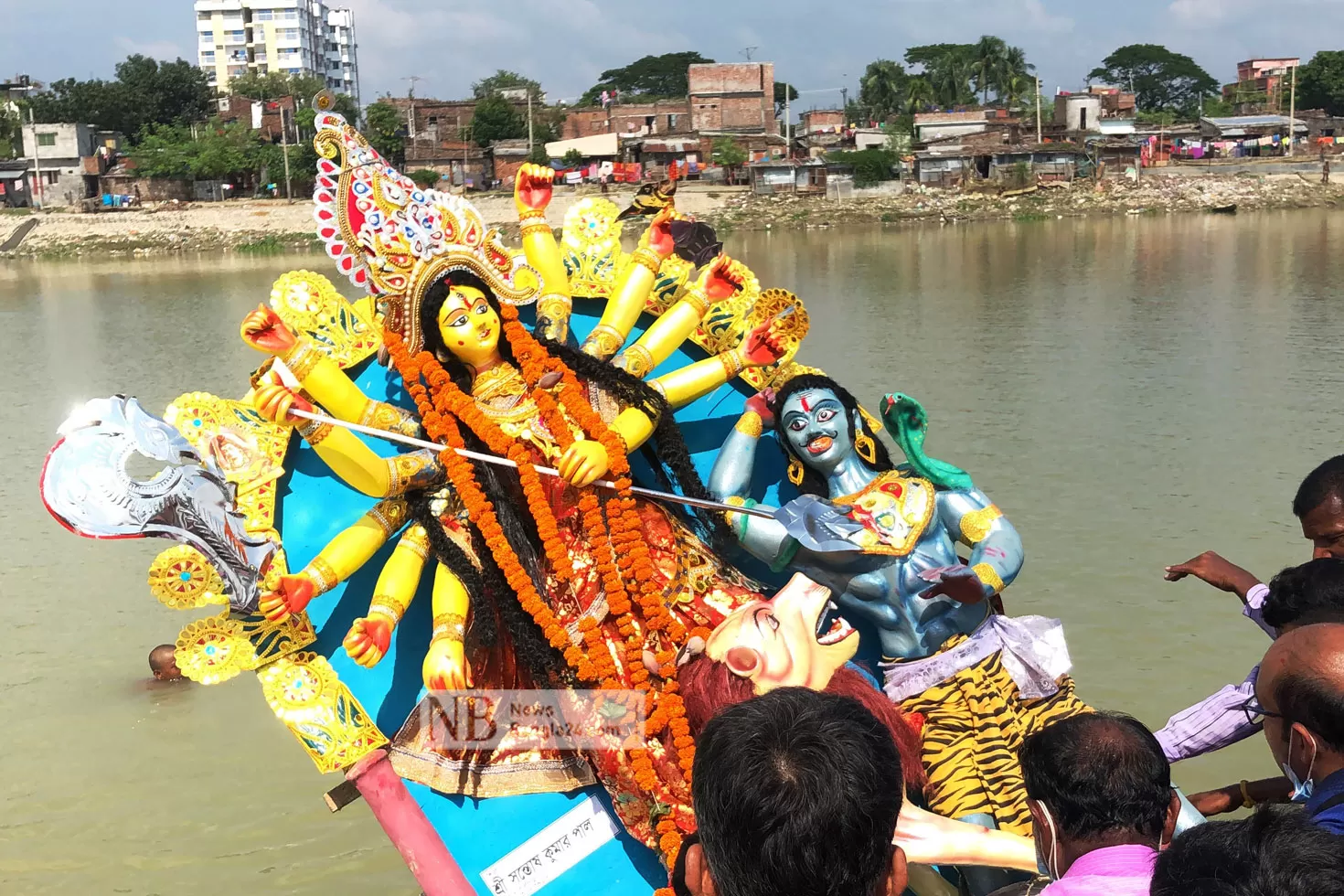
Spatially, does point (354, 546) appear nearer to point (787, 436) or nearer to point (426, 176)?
point (787, 436)

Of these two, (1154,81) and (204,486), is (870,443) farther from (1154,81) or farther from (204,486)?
(1154,81)

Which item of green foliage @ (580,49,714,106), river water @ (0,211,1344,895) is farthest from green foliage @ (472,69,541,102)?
river water @ (0,211,1344,895)

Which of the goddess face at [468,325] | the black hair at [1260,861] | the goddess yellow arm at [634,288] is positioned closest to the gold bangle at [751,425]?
the goddess yellow arm at [634,288]

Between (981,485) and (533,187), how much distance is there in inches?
195

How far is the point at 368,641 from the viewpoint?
139 inches

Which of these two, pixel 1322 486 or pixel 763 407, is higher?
pixel 763 407

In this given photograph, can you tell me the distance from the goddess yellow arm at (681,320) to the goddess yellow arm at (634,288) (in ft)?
0.26

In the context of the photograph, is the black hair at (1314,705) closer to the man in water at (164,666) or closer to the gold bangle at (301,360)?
the gold bangle at (301,360)

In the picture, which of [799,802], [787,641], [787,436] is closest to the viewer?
[799,802]

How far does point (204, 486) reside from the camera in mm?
3840

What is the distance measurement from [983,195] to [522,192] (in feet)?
128

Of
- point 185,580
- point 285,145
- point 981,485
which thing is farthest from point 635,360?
point 285,145

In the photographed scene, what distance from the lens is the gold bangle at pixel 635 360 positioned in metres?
4.21

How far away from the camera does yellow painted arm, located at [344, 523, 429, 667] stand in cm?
354
